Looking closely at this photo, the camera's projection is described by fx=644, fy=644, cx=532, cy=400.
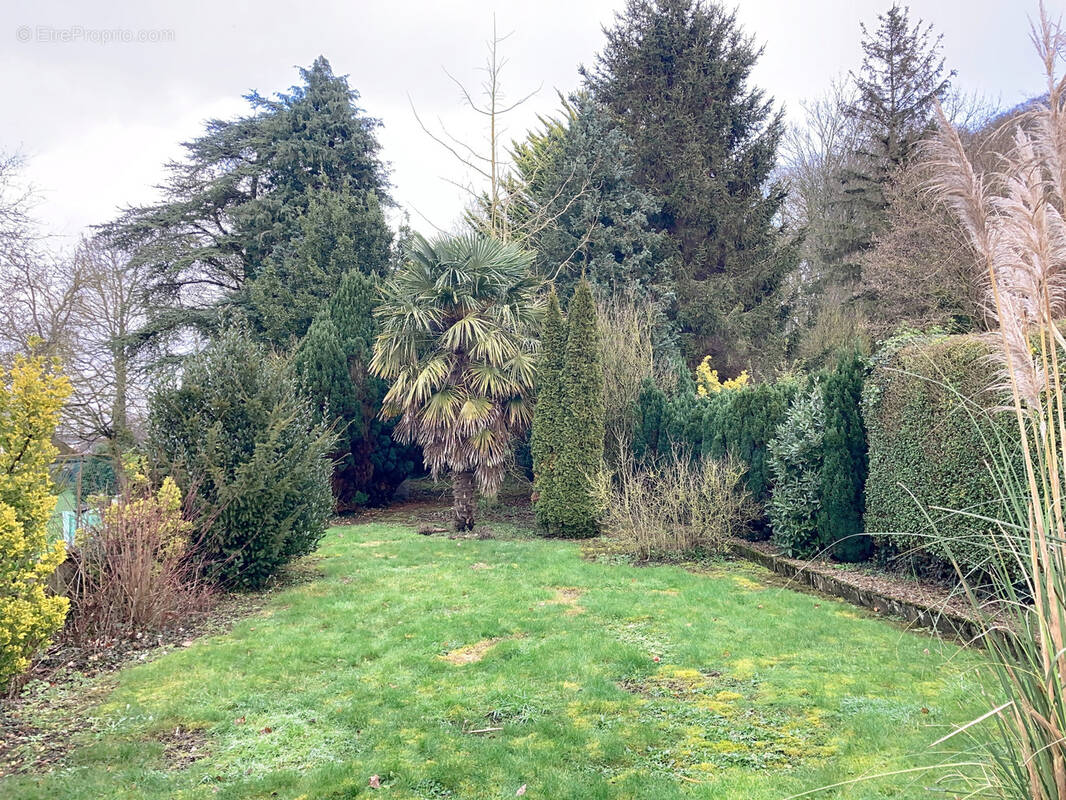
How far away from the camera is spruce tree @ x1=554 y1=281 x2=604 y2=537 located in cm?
1019

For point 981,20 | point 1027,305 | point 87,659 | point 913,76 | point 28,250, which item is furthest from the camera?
point 913,76

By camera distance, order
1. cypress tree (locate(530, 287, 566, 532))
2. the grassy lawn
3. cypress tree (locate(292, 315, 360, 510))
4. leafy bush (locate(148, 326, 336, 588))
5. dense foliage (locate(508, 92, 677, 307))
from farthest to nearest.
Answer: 1. dense foliage (locate(508, 92, 677, 307))
2. cypress tree (locate(292, 315, 360, 510))
3. cypress tree (locate(530, 287, 566, 532))
4. leafy bush (locate(148, 326, 336, 588))
5. the grassy lawn

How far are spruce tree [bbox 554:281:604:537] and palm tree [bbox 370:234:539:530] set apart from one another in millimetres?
975

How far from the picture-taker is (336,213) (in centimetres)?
1661

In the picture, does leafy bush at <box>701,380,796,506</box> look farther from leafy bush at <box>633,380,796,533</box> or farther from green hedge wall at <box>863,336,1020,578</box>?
green hedge wall at <box>863,336,1020,578</box>

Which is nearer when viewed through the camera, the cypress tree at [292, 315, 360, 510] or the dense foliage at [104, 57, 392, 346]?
the cypress tree at [292, 315, 360, 510]

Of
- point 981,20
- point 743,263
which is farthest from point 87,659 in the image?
point 743,263

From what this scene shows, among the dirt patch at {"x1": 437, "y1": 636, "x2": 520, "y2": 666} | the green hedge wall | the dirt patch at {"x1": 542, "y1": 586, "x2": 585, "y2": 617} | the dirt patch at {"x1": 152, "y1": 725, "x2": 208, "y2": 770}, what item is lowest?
the dirt patch at {"x1": 542, "y1": 586, "x2": 585, "y2": 617}

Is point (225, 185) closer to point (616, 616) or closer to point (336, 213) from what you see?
point (336, 213)

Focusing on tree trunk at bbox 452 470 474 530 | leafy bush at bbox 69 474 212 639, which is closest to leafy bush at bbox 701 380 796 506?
tree trunk at bbox 452 470 474 530

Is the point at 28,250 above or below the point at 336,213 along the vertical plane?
below

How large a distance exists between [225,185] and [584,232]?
1078cm

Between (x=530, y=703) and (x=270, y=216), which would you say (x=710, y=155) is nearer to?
(x=270, y=216)

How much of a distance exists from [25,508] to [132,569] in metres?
1.66
